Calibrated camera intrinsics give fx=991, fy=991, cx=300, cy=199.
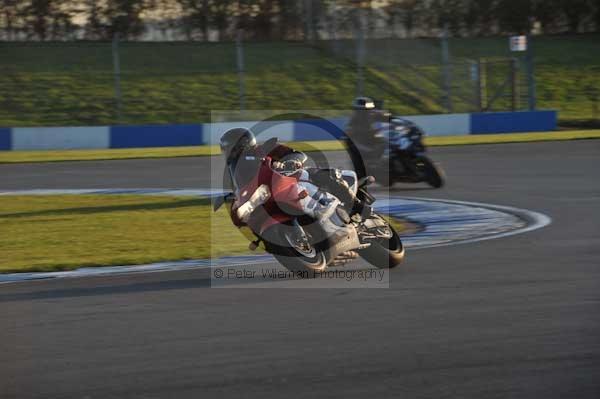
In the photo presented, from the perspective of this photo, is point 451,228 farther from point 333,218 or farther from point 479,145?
point 479,145

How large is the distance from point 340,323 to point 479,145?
17590mm

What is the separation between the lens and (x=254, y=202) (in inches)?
297

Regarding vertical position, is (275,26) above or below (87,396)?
above

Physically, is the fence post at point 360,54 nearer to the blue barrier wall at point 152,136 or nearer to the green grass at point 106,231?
the blue barrier wall at point 152,136

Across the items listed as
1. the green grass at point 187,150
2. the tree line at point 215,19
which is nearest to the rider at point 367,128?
the green grass at point 187,150

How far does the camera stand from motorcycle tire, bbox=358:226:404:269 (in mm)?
8258

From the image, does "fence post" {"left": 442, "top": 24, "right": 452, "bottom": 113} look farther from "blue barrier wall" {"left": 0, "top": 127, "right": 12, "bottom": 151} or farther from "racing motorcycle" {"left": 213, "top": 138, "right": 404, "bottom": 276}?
A: "racing motorcycle" {"left": 213, "top": 138, "right": 404, "bottom": 276}

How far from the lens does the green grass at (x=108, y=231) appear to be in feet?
30.9

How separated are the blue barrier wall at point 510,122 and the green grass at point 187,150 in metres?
0.91

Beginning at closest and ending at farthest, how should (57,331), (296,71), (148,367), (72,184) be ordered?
(148,367) → (57,331) → (72,184) → (296,71)

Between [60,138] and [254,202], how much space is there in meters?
18.6

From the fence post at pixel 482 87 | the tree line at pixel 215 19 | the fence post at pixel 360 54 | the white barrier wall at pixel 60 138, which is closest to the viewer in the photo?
the white barrier wall at pixel 60 138

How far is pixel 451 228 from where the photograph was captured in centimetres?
1063

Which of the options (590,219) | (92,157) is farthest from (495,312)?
(92,157)
